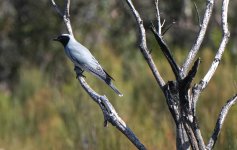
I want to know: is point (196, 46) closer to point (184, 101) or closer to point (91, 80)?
point (184, 101)

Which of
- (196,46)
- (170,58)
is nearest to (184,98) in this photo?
(170,58)

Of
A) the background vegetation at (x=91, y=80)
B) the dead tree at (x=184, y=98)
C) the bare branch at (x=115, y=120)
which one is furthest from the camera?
the background vegetation at (x=91, y=80)

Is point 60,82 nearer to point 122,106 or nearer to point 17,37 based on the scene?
point 17,37

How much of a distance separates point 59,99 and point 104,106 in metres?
4.15

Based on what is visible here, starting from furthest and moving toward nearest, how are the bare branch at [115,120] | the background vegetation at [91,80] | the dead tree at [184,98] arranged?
the background vegetation at [91,80] < the bare branch at [115,120] < the dead tree at [184,98]

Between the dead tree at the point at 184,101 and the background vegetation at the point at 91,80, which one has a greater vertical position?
the dead tree at the point at 184,101

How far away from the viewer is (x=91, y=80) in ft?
21.4

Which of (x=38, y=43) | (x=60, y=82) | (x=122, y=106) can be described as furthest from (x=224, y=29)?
(x=38, y=43)

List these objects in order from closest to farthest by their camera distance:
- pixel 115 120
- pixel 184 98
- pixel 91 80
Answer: pixel 184 98, pixel 115 120, pixel 91 80

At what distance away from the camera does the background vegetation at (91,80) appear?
543 centimetres

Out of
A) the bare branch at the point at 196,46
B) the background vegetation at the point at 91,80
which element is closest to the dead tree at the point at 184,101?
the bare branch at the point at 196,46

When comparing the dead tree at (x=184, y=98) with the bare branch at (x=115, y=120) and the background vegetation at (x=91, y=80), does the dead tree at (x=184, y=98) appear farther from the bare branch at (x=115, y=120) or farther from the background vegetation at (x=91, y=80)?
the background vegetation at (x=91, y=80)

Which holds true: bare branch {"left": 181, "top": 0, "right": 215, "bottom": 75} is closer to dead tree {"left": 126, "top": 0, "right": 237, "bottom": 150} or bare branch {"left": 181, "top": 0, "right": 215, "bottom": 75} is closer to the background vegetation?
dead tree {"left": 126, "top": 0, "right": 237, "bottom": 150}

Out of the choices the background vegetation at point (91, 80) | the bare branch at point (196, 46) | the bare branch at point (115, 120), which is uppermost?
the bare branch at point (196, 46)
